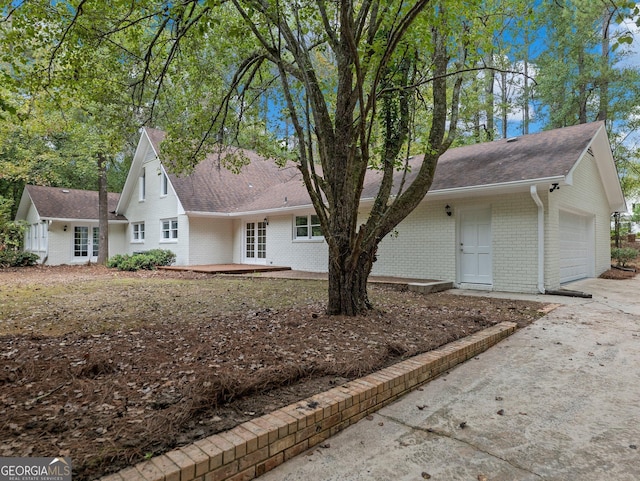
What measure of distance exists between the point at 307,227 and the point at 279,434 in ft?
37.9

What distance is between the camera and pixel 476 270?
31.7ft

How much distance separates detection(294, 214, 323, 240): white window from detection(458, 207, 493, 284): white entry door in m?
4.92

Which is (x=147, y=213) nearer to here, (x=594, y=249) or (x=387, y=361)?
(x=387, y=361)

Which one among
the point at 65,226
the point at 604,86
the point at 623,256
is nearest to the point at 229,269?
the point at 65,226

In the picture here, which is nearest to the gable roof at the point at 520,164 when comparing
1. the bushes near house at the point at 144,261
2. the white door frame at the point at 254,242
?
the white door frame at the point at 254,242

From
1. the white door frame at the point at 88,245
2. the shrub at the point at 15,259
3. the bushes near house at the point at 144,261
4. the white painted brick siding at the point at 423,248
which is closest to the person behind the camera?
the white painted brick siding at the point at 423,248

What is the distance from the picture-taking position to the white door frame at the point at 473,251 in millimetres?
9430

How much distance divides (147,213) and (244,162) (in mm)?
11814

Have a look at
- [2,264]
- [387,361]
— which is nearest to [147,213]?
[2,264]

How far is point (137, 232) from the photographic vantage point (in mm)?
19094

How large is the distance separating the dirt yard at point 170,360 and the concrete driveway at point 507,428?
0.49 meters

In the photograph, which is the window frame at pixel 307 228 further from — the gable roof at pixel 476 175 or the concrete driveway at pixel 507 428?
the concrete driveway at pixel 507 428

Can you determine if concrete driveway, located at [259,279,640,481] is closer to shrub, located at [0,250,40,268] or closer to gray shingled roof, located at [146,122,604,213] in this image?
gray shingled roof, located at [146,122,604,213]
